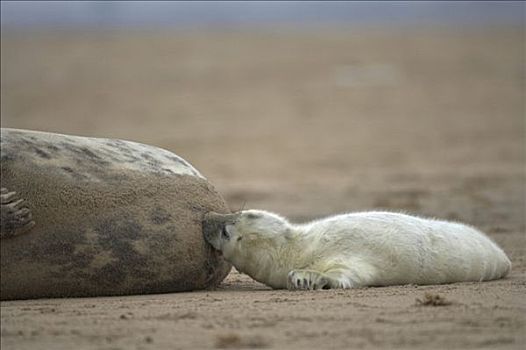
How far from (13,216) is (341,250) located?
88.1 inches

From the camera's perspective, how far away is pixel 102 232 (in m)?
7.05

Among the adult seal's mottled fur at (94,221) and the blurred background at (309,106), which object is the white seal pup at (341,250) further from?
the blurred background at (309,106)

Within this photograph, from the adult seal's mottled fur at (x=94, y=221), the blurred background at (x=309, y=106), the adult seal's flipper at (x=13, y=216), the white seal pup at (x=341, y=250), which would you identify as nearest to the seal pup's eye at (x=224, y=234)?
the white seal pup at (x=341, y=250)

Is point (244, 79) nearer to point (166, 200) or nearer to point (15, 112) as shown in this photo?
point (15, 112)

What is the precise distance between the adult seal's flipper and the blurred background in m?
6.82

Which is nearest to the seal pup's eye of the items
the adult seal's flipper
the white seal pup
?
the white seal pup

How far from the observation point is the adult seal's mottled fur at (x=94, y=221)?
22.4 ft

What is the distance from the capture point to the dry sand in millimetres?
5992

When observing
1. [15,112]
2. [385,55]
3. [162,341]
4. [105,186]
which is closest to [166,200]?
[105,186]

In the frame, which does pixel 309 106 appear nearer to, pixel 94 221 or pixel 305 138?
pixel 305 138

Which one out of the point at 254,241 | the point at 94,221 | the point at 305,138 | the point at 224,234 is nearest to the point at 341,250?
the point at 254,241

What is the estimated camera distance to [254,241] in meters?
7.76

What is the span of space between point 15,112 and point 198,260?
75.0ft

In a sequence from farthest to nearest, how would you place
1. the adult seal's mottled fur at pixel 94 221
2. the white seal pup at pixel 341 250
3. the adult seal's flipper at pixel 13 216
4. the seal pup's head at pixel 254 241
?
the seal pup's head at pixel 254 241 < the white seal pup at pixel 341 250 < the adult seal's mottled fur at pixel 94 221 < the adult seal's flipper at pixel 13 216
